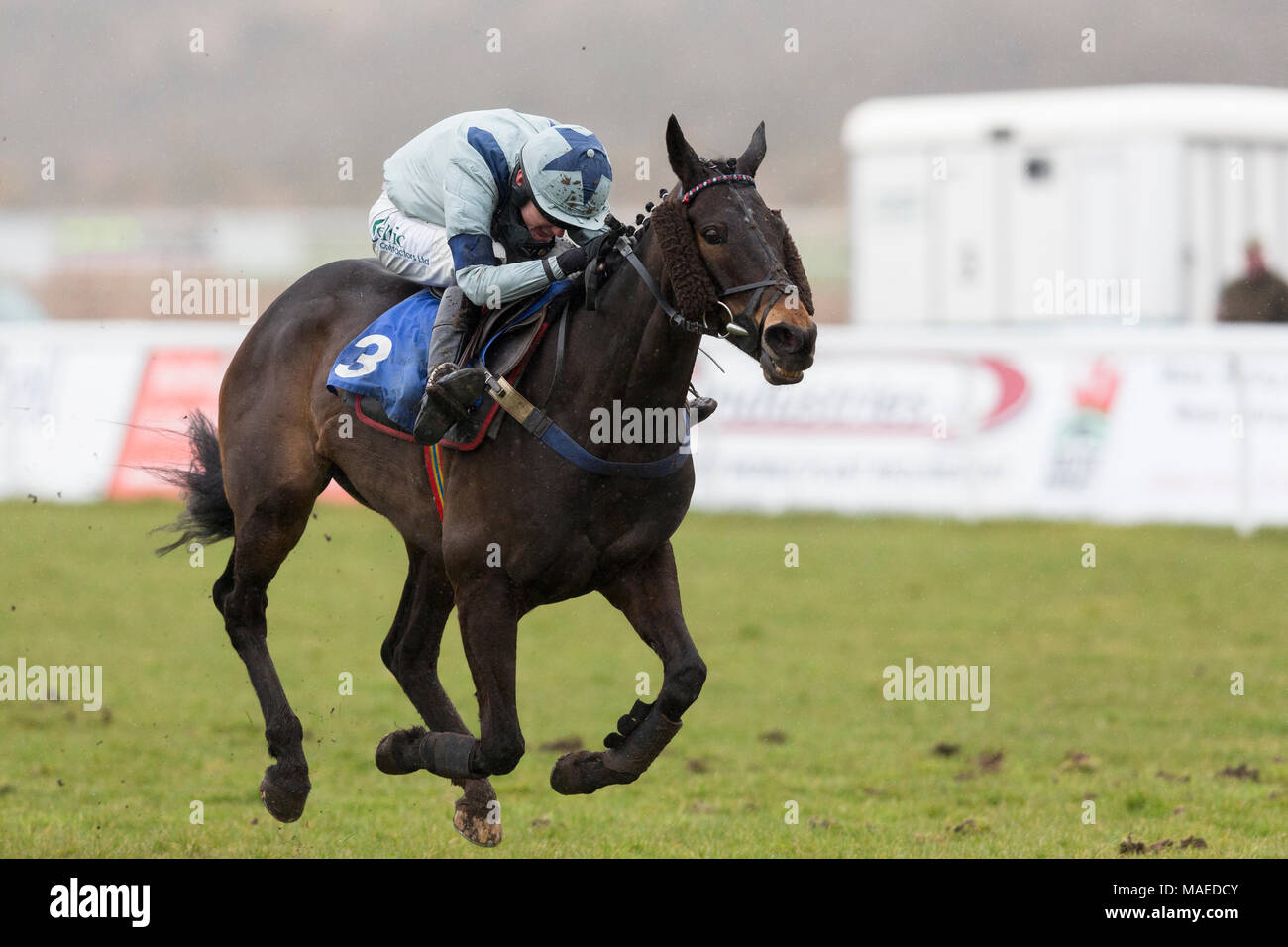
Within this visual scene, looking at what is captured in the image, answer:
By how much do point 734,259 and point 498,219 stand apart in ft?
3.67

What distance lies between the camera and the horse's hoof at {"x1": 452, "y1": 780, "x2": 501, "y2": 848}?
5609 mm

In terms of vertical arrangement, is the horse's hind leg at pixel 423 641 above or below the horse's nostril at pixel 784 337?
below

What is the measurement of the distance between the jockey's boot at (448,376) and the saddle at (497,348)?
44mm

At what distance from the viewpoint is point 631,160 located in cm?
4425

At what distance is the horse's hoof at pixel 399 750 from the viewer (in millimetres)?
5527

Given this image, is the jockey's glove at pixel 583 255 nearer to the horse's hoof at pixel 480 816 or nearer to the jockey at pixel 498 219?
the jockey at pixel 498 219

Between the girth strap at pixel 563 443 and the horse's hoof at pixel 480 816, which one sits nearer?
the girth strap at pixel 563 443

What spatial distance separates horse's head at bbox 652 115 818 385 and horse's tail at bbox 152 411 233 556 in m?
2.65

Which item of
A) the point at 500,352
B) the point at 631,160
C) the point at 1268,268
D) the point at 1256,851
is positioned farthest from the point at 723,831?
the point at 631,160

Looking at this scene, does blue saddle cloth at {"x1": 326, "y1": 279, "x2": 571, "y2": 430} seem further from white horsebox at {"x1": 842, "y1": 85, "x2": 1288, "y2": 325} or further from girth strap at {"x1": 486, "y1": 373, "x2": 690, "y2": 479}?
white horsebox at {"x1": 842, "y1": 85, "x2": 1288, "y2": 325}

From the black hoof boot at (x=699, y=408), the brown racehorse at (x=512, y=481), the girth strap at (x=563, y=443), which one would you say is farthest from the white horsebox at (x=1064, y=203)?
the girth strap at (x=563, y=443)

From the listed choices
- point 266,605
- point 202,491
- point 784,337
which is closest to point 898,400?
point 202,491
